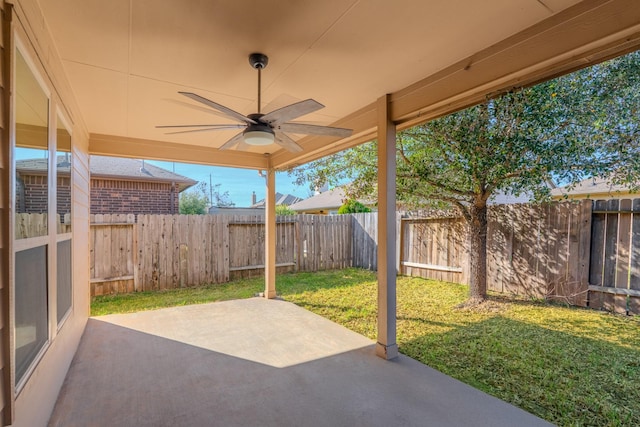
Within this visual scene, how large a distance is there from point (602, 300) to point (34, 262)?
6.09 m

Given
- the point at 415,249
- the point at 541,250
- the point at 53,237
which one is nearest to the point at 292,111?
the point at 53,237

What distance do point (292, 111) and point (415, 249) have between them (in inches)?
215

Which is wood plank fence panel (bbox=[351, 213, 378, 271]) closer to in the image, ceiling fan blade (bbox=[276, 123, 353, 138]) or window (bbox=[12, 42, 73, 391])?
ceiling fan blade (bbox=[276, 123, 353, 138])

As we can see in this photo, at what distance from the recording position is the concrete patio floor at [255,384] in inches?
83.1

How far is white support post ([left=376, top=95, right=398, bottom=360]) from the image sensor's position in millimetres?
2996

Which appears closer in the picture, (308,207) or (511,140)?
(511,140)

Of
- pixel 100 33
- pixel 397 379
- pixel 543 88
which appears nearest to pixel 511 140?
pixel 543 88

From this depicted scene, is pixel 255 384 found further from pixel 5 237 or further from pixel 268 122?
pixel 268 122

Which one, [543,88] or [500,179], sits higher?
[543,88]

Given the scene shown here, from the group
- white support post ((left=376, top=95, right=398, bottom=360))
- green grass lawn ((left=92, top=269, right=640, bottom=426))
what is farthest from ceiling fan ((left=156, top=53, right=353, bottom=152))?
green grass lawn ((left=92, top=269, right=640, bottom=426))

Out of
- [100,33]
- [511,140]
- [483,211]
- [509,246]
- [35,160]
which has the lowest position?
[509,246]

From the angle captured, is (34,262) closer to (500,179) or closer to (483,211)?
(500,179)

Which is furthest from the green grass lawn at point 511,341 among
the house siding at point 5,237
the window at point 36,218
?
the house siding at point 5,237

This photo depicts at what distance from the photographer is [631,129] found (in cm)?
351
